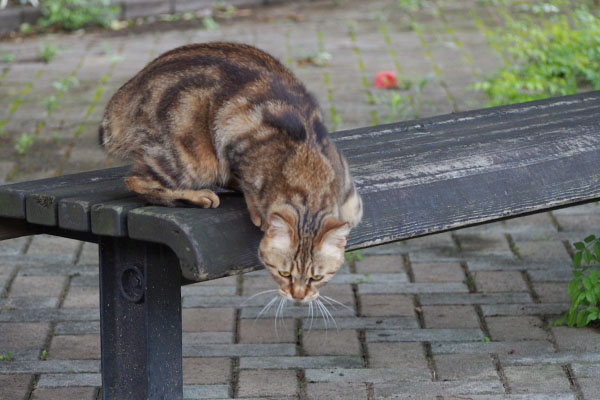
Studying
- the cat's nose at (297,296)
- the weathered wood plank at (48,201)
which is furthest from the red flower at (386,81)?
the cat's nose at (297,296)

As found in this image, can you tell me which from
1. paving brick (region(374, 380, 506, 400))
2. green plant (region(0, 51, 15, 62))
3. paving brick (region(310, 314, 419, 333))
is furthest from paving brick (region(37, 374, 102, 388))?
green plant (region(0, 51, 15, 62))

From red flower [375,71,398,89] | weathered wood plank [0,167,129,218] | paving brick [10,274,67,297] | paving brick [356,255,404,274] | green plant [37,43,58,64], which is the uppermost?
weathered wood plank [0,167,129,218]

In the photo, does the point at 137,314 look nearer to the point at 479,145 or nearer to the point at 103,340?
the point at 103,340

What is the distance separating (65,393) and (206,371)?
0.50 m

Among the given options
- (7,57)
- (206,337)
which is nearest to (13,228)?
(206,337)

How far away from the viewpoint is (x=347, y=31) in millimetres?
8594

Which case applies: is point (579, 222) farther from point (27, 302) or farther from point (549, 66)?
point (27, 302)

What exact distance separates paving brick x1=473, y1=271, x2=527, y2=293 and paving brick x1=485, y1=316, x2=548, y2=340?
0.26 m

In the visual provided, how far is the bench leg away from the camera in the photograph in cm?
266

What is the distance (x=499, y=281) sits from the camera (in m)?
4.17

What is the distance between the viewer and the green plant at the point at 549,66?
6070 millimetres

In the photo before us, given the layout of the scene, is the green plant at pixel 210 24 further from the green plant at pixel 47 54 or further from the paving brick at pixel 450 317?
the paving brick at pixel 450 317

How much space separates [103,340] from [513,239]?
7.92ft

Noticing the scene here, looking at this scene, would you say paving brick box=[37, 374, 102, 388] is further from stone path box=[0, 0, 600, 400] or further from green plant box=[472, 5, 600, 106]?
green plant box=[472, 5, 600, 106]
